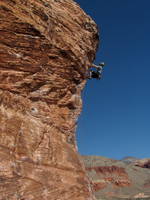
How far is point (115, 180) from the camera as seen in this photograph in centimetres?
10169

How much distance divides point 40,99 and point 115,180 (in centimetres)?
9768

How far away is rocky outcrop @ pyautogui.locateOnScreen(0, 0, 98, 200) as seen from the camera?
873cm

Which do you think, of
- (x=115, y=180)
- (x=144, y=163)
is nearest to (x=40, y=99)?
(x=115, y=180)

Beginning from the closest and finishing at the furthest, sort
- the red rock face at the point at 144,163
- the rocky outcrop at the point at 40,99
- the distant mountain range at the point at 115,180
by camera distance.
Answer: the rocky outcrop at the point at 40,99 → the distant mountain range at the point at 115,180 → the red rock face at the point at 144,163

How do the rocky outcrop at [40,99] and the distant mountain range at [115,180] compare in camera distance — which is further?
the distant mountain range at [115,180]

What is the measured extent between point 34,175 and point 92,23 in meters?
8.58

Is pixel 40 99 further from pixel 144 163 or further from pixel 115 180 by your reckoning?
pixel 144 163

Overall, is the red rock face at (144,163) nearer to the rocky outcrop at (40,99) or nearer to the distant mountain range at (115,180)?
the distant mountain range at (115,180)

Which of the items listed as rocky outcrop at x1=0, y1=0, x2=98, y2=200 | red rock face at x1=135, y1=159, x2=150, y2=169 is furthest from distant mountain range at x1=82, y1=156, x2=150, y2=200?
rocky outcrop at x1=0, y1=0, x2=98, y2=200

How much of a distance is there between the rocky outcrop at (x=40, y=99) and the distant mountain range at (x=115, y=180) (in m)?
82.9

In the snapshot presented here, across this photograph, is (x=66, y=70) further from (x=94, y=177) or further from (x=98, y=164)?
(x=98, y=164)

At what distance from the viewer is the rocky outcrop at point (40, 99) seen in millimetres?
8727

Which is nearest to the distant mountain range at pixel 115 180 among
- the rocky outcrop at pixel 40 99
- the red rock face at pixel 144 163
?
the red rock face at pixel 144 163

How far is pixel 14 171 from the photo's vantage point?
8289 mm
